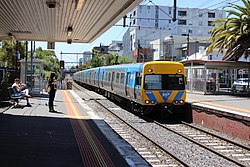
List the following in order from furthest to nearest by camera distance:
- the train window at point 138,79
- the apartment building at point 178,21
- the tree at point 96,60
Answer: the apartment building at point 178,21 → the tree at point 96,60 → the train window at point 138,79

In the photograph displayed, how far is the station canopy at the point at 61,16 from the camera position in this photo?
1229 cm

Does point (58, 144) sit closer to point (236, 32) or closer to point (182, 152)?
point (182, 152)

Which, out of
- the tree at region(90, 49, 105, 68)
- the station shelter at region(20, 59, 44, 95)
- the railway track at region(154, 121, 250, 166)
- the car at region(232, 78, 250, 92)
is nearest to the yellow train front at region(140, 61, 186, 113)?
the railway track at region(154, 121, 250, 166)

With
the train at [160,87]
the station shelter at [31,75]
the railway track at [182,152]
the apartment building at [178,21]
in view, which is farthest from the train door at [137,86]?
the apartment building at [178,21]

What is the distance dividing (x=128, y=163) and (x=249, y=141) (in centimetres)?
526

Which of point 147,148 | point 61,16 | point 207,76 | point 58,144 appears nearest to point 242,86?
point 207,76

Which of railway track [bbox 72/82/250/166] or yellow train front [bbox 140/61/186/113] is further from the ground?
yellow train front [bbox 140/61/186/113]

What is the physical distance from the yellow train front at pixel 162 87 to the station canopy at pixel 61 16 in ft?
9.10

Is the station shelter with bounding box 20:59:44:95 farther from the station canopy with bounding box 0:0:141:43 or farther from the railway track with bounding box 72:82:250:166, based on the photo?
the railway track with bounding box 72:82:250:166

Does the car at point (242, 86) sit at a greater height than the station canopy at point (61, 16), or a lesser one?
lesser

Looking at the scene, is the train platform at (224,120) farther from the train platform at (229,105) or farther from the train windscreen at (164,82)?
the train windscreen at (164,82)

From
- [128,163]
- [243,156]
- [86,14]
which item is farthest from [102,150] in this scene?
[86,14]

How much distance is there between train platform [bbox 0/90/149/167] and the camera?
293 inches

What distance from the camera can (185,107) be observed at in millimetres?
17188
